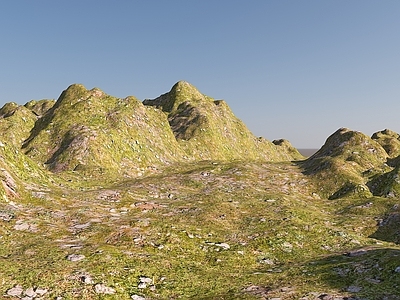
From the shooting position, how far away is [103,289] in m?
11.8

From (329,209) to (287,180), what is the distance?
11.4 metres

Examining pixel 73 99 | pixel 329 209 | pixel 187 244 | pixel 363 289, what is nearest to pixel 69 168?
pixel 73 99

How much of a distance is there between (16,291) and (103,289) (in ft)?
8.97

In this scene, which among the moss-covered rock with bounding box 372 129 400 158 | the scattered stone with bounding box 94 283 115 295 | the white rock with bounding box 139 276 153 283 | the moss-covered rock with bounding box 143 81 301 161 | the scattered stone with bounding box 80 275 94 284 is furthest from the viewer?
the moss-covered rock with bounding box 372 129 400 158

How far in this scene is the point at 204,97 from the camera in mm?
93000

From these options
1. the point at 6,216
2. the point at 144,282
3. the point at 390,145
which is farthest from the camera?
the point at 390,145

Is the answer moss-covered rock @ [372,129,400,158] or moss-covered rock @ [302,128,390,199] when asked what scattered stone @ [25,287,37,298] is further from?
moss-covered rock @ [372,129,400,158]

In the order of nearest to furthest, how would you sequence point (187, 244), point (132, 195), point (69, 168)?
point (187, 244) < point (132, 195) < point (69, 168)

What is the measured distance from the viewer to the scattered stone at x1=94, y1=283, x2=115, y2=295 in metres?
11.6

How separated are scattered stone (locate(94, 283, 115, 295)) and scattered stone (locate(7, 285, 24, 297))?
7.70 feet

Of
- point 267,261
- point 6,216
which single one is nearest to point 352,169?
point 267,261

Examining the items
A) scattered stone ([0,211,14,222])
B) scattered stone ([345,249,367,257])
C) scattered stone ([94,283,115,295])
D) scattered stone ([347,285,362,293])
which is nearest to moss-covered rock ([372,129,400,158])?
scattered stone ([345,249,367,257])

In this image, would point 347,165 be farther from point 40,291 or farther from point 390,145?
point 40,291

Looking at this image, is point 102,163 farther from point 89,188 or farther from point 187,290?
point 187,290
